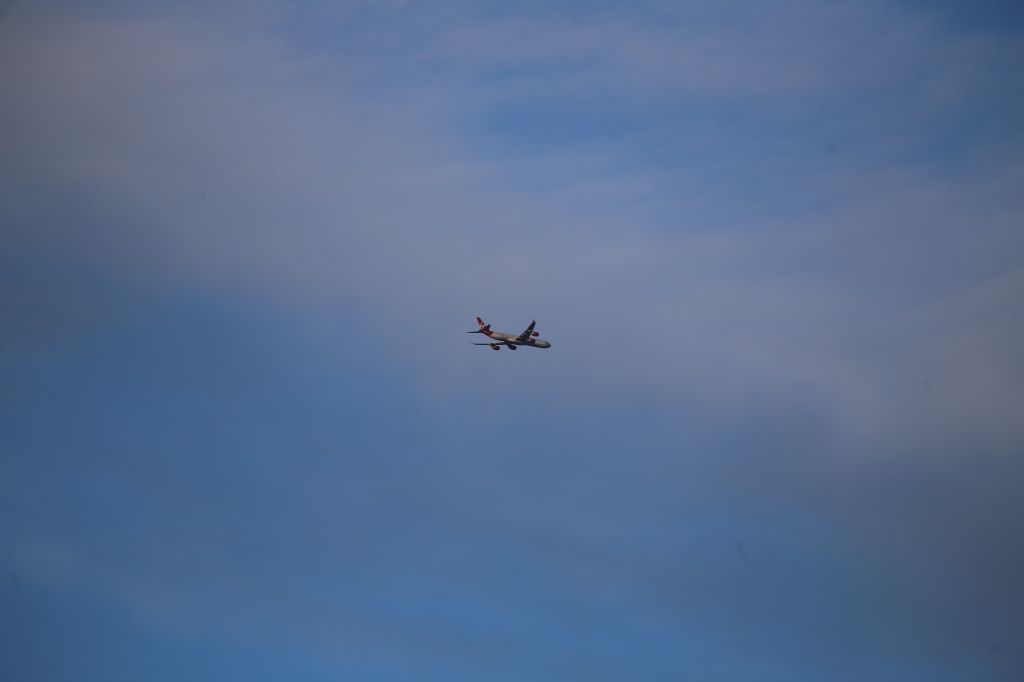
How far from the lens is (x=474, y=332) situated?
115125 mm

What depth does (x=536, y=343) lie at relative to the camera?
111 meters

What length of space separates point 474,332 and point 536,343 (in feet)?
33.5
